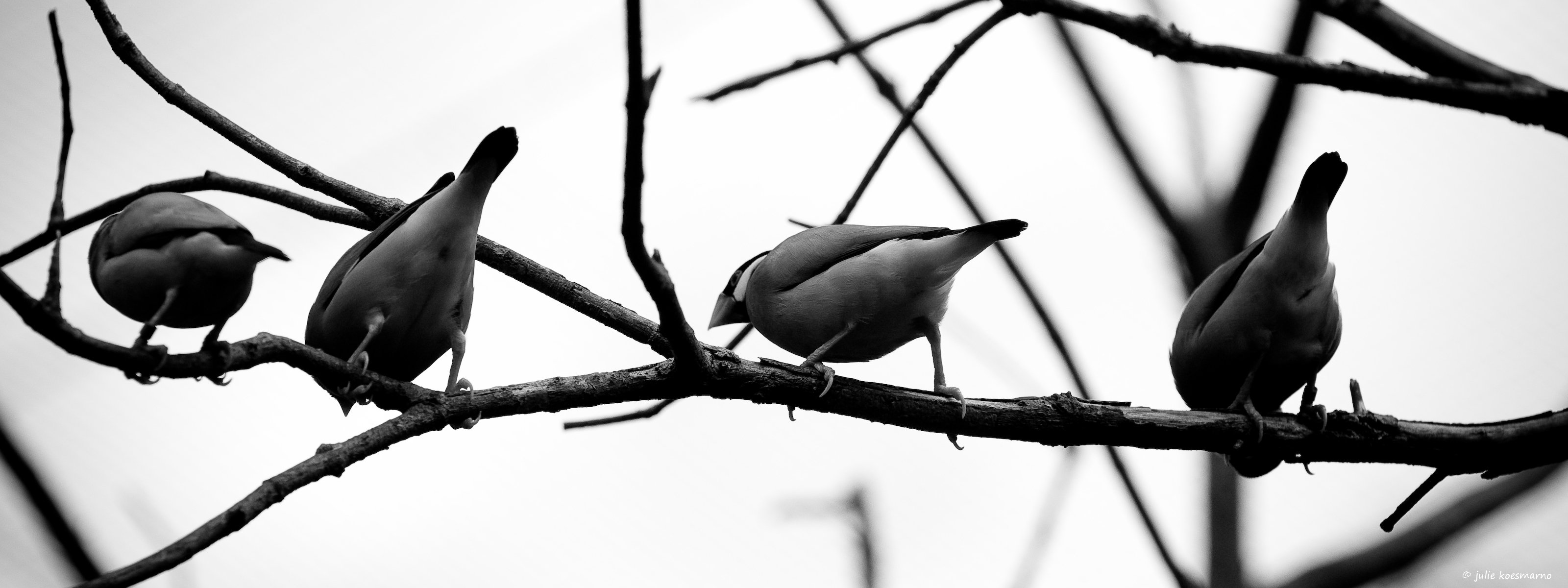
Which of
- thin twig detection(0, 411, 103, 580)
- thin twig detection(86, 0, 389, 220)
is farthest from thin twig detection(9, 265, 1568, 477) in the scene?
thin twig detection(0, 411, 103, 580)

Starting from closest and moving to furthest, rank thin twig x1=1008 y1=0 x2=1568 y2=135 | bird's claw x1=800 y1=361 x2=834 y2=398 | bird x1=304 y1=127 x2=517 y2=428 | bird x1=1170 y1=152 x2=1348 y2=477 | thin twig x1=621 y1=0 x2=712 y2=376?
thin twig x1=621 y1=0 x2=712 y2=376, thin twig x1=1008 y1=0 x2=1568 y2=135, bird x1=304 y1=127 x2=517 y2=428, bird's claw x1=800 y1=361 x2=834 y2=398, bird x1=1170 y1=152 x2=1348 y2=477

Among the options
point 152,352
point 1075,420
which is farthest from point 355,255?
point 1075,420

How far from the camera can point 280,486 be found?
7.18 feet

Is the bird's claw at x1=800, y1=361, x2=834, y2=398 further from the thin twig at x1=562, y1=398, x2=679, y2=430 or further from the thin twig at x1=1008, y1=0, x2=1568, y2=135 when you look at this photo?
the thin twig at x1=1008, y1=0, x2=1568, y2=135

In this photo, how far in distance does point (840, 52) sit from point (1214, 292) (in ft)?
7.02

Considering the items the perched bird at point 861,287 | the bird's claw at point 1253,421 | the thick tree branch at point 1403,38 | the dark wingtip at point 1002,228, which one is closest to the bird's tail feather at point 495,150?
the perched bird at point 861,287

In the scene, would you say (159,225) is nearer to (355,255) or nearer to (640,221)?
(355,255)

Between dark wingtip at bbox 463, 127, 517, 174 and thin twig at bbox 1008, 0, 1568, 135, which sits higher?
dark wingtip at bbox 463, 127, 517, 174

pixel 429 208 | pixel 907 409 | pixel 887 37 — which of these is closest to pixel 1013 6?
pixel 887 37

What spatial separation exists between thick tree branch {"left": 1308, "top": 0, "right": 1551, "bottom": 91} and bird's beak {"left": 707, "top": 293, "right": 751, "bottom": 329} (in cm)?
290

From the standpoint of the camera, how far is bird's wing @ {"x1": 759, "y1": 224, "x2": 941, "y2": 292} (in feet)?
13.0

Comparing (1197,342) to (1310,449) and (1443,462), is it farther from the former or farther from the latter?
(1443,462)

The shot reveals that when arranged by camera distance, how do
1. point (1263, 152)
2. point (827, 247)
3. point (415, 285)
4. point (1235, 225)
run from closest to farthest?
point (415, 285), point (827, 247), point (1263, 152), point (1235, 225)

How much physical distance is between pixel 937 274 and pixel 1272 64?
1875 millimetres
